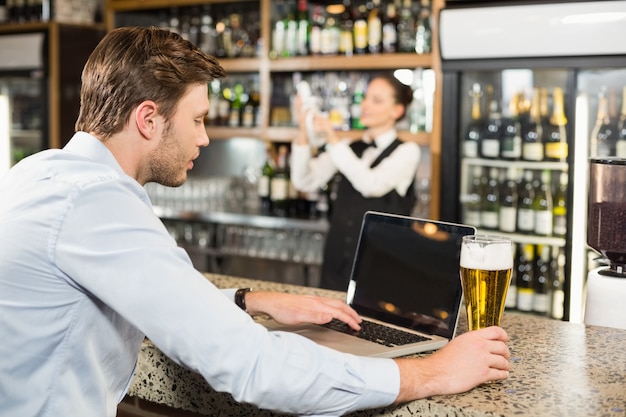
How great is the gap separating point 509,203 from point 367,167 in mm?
754

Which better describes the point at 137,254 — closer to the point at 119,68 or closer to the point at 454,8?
the point at 119,68

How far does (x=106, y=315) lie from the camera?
1.30 m

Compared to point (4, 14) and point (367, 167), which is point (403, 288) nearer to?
point (367, 167)

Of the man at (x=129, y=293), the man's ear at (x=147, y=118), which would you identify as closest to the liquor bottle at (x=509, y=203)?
the man at (x=129, y=293)

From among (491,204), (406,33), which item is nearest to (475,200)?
(491,204)

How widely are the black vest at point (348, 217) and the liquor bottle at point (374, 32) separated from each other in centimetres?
67

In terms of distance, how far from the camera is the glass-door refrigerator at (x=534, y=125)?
3332mm

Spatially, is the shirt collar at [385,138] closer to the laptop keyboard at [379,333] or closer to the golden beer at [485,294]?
the laptop keyboard at [379,333]

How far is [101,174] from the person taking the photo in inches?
48.5

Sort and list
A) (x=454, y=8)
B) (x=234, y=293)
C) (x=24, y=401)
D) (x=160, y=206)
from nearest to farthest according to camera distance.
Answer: (x=24, y=401) < (x=234, y=293) < (x=454, y=8) < (x=160, y=206)

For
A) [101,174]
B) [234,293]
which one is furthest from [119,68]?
[234,293]

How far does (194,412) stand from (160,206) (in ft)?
11.3

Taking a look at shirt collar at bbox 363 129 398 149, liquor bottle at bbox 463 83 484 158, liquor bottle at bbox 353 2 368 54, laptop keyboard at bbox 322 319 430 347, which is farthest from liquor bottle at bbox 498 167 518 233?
laptop keyboard at bbox 322 319 430 347

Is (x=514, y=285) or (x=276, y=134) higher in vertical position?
(x=276, y=134)
